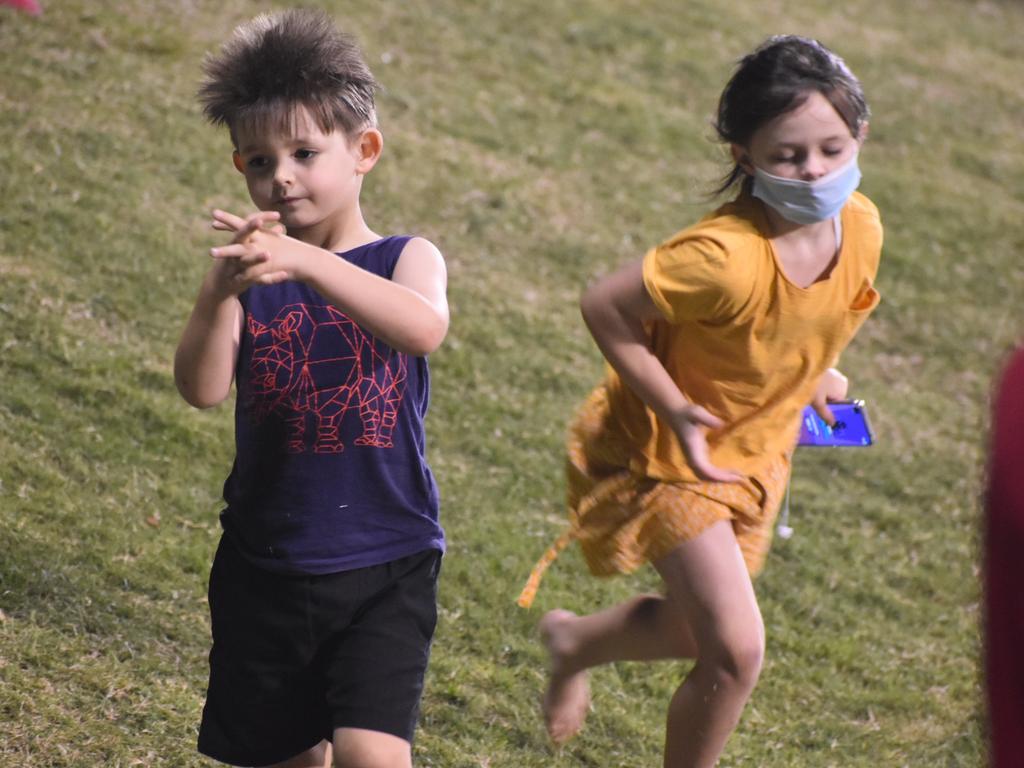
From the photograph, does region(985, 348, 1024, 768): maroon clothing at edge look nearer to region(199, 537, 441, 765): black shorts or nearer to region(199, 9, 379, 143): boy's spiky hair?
region(199, 537, 441, 765): black shorts

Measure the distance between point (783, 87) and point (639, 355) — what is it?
593 millimetres

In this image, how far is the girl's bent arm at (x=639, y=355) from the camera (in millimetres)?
2768

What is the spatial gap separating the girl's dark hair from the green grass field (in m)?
0.48

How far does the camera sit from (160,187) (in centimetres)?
608

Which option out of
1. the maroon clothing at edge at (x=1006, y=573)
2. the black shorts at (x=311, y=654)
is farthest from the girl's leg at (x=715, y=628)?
the maroon clothing at edge at (x=1006, y=573)

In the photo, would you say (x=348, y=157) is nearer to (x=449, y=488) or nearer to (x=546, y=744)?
(x=546, y=744)

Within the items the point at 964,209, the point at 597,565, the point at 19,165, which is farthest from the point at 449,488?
the point at 964,209

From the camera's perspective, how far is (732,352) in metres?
2.88

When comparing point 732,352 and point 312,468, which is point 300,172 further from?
point 732,352

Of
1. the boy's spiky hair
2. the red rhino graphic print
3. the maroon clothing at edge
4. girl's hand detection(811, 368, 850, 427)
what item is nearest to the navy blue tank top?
the red rhino graphic print

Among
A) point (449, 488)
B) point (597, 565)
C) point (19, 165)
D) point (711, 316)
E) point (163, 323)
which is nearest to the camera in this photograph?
point (711, 316)

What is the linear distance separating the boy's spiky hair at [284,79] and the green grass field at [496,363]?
1070 millimetres

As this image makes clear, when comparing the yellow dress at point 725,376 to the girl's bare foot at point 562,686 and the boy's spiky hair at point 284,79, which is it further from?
the boy's spiky hair at point 284,79

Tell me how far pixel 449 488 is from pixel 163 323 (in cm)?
129
